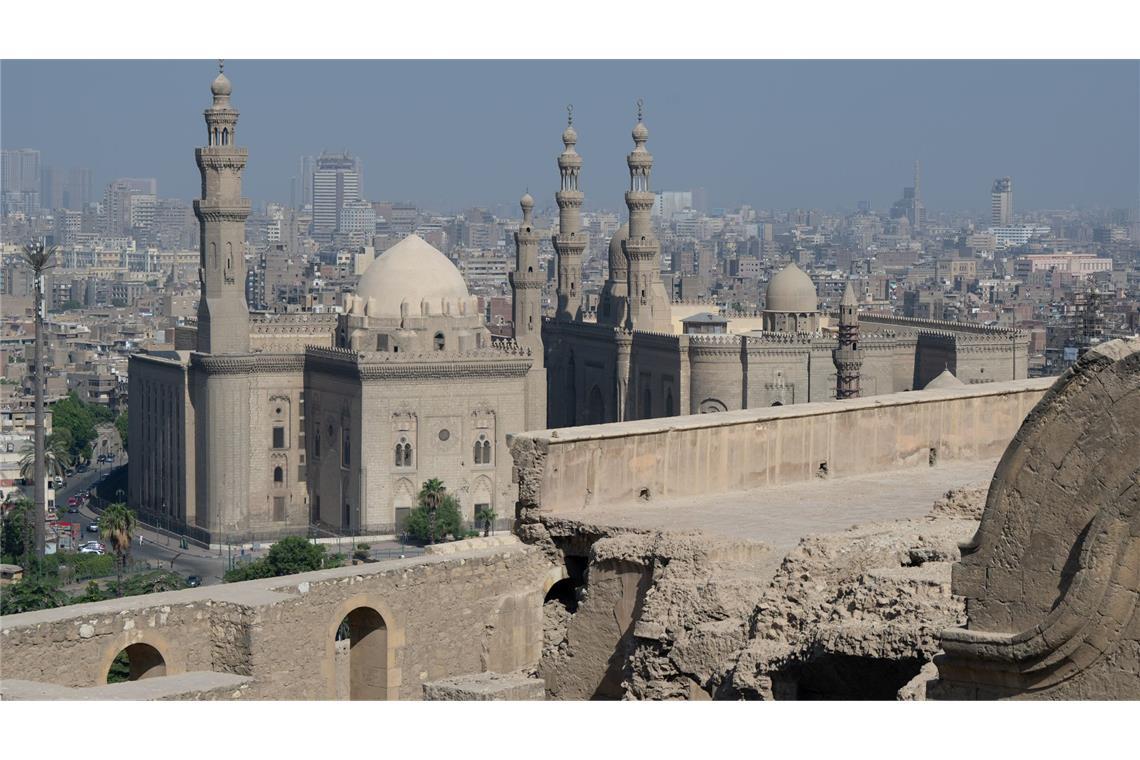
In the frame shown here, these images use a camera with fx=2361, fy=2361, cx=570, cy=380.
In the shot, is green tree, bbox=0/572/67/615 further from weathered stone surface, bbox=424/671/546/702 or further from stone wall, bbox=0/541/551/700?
weathered stone surface, bbox=424/671/546/702

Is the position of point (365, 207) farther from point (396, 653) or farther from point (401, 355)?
point (396, 653)

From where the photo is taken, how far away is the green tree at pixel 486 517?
42.7 m

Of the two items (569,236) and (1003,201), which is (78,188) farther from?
(569,236)

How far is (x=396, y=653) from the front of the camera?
8.40 m

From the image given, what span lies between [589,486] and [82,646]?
84.1 inches

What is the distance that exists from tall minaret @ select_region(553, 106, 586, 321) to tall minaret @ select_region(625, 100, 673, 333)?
5.30 feet

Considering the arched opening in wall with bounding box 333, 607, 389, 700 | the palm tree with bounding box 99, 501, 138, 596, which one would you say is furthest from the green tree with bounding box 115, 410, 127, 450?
the arched opening in wall with bounding box 333, 607, 389, 700

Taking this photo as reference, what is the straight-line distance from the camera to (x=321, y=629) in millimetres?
→ 8156

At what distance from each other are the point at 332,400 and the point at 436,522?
4460 millimetres

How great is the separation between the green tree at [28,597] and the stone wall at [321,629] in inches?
582

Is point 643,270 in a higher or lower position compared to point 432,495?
higher

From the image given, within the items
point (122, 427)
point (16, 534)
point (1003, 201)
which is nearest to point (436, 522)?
point (16, 534)

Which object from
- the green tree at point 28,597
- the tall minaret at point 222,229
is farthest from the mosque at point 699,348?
the green tree at point 28,597

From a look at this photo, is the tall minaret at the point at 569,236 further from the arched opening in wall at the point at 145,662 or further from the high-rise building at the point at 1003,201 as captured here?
the high-rise building at the point at 1003,201
